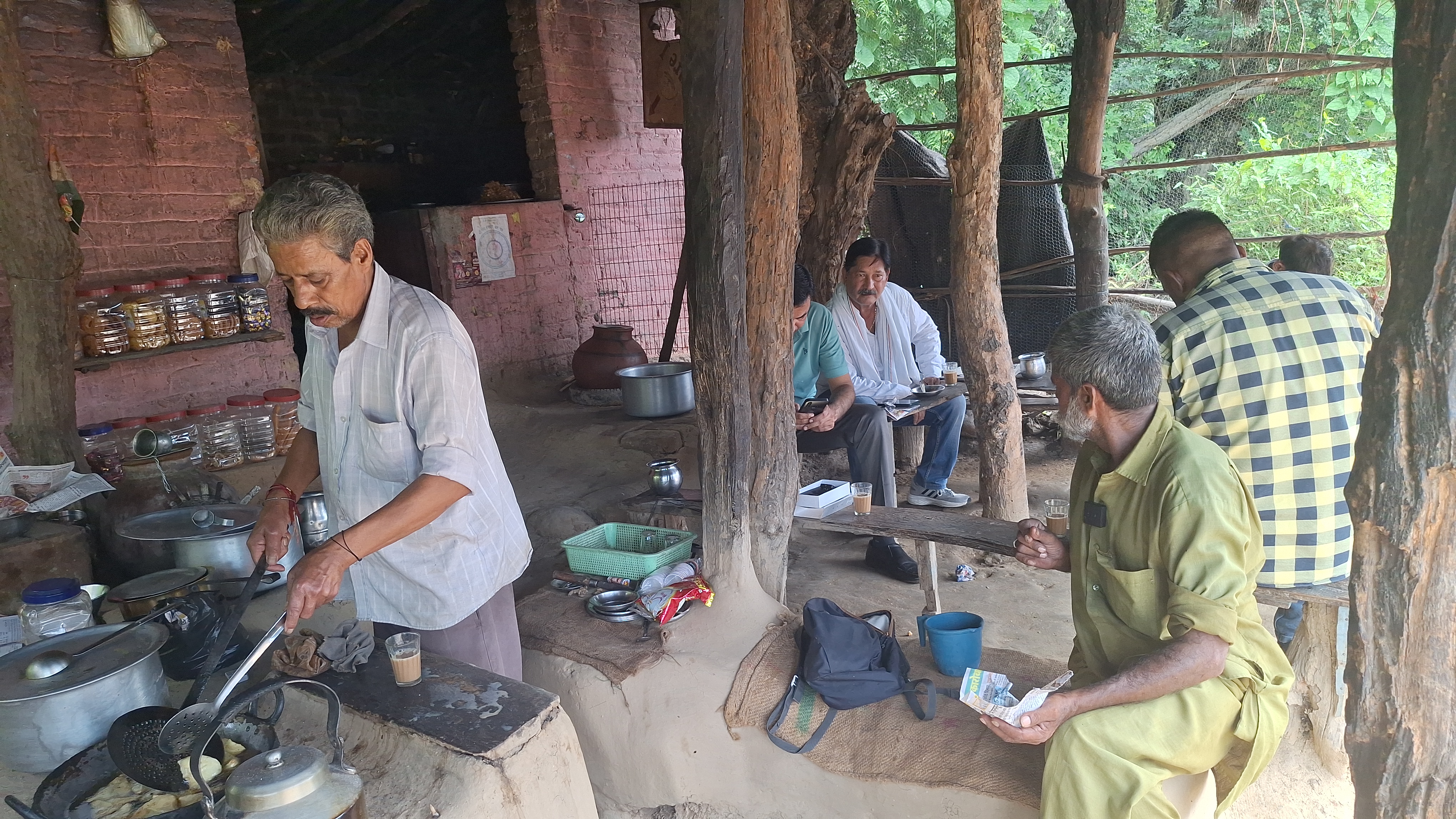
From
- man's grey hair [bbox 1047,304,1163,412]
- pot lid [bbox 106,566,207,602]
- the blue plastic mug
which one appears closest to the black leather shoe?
the blue plastic mug

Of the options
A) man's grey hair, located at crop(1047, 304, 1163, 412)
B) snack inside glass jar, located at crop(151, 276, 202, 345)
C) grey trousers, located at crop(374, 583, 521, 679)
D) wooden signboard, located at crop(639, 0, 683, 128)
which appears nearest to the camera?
man's grey hair, located at crop(1047, 304, 1163, 412)

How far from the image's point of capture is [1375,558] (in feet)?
6.18

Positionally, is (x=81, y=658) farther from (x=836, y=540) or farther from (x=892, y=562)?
(x=836, y=540)

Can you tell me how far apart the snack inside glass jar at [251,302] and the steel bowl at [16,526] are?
2112 mm

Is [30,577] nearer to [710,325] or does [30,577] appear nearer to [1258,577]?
[710,325]

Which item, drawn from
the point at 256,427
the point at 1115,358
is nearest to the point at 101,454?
the point at 256,427

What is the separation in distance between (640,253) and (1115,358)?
6.36 metres

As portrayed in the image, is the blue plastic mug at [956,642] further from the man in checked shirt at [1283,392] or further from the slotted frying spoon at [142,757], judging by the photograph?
the slotted frying spoon at [142,757]

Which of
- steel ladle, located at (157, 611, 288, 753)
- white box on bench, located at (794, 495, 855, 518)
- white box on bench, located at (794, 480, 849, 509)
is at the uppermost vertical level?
steel ladle, located at (157, 611, 288, 753)

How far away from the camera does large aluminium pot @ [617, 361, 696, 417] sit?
625 centimetres

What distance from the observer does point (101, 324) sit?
4824 millimetres

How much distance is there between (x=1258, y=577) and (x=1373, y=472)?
131 cm

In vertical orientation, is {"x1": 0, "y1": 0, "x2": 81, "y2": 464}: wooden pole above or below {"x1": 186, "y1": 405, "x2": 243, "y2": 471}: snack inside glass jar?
above

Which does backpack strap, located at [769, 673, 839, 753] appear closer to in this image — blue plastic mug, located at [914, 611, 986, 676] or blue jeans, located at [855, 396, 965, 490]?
blue plastic mug, located at [914, 611, 986, 676]
